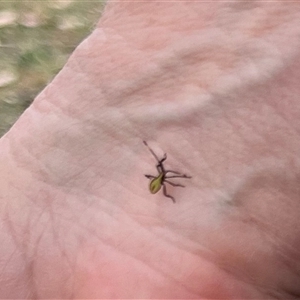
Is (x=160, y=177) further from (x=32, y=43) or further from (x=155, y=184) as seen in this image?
(x=32, y=43)

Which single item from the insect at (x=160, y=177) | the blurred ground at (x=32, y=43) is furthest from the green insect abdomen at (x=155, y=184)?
the blurred ground at (x=32, y=43)

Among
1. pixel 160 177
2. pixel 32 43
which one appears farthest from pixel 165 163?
pixel 32 43

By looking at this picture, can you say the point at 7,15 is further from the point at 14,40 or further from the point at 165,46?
the point at 165,46

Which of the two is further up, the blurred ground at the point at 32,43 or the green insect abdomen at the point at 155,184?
the blurred ground at the point at 32,43

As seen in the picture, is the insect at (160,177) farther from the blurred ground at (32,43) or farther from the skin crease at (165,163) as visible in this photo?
the blurred ground at (32,43)

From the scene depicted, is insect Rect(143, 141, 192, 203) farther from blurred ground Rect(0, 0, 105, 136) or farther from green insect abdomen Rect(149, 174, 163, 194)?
blurred ground Rect(0, 0, 105, 136)
